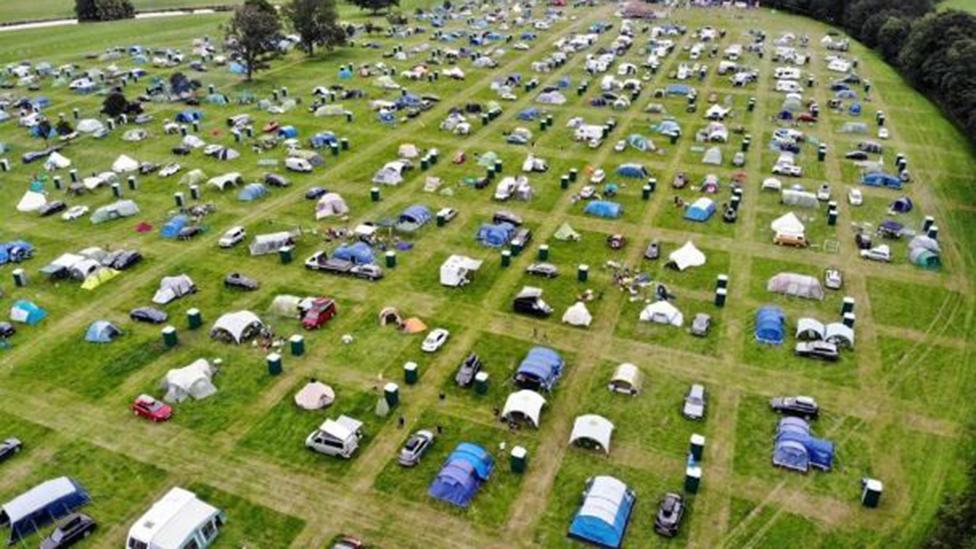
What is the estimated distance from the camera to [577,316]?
62.7 metres

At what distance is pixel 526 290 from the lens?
65375 millimetres

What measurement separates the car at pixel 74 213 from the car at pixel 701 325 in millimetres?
67457

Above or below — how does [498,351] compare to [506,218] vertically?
below

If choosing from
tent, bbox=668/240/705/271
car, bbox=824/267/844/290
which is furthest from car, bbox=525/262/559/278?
car, bbox=824/267/844/290

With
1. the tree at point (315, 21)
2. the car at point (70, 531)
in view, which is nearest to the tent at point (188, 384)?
the car at point (70, 531)

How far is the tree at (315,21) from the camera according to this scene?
153 metres

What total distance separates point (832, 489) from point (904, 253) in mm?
39536

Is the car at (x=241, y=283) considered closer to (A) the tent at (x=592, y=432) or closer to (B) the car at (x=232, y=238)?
(B) the car at (x=232, y=238)

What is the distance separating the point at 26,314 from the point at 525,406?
44.5m

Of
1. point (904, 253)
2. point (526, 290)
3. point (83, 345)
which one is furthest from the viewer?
point (904, 253)

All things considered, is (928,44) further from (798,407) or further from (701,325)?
(798,407)

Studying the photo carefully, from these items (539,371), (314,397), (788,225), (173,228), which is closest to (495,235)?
(539,371)

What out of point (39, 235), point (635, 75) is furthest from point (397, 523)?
point (635, 75)

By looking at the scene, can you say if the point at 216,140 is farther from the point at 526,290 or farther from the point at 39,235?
the point at 526,290
